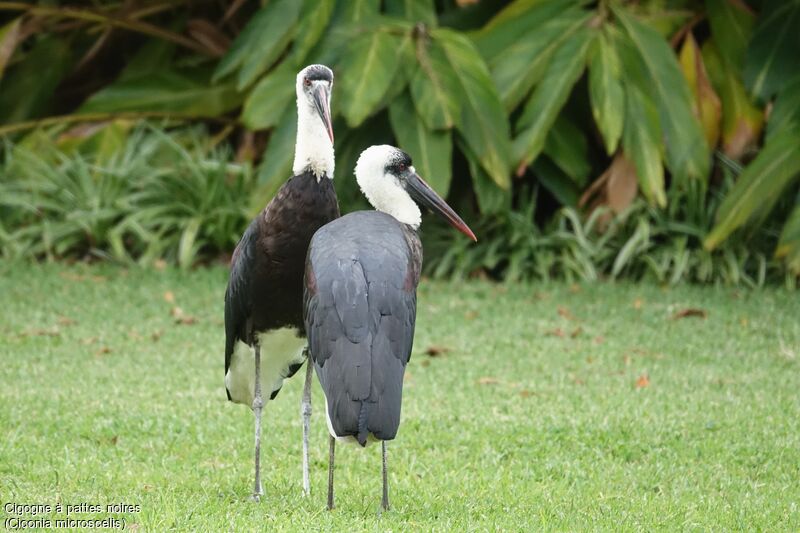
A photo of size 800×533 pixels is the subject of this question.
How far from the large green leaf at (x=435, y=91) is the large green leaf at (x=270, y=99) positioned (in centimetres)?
108

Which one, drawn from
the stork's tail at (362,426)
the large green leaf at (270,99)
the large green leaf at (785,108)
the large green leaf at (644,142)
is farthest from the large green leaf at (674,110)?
the stork's tail at (362,426)

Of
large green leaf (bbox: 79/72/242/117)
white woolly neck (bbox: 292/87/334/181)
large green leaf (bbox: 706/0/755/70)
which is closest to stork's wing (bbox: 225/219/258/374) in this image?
white woolly neck (bbox: 292/87/334/181)

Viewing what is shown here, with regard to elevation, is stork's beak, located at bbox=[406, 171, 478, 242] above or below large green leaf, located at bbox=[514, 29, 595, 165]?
above

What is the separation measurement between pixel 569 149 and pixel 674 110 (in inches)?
36.5

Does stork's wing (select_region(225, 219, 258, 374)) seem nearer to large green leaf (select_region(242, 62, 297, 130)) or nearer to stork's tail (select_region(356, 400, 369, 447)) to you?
stork's tail (select_region(356, 400, 369, 447))

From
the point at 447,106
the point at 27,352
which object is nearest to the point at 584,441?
the point at 27,352

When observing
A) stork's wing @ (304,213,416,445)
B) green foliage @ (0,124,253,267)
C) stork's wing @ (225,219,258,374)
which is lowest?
green foliage @ (0,124,253,267)

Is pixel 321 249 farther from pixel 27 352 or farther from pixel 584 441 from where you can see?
pixel 27 352

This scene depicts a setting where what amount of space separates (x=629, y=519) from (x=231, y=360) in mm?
1951

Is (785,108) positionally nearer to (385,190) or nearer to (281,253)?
(385,190)

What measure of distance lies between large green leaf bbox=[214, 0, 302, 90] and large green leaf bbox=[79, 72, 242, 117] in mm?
771

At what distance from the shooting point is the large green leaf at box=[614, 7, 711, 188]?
10133 millimetres

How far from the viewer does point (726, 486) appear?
5.58 metres

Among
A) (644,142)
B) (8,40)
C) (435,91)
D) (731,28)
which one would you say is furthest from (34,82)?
(731,28)
